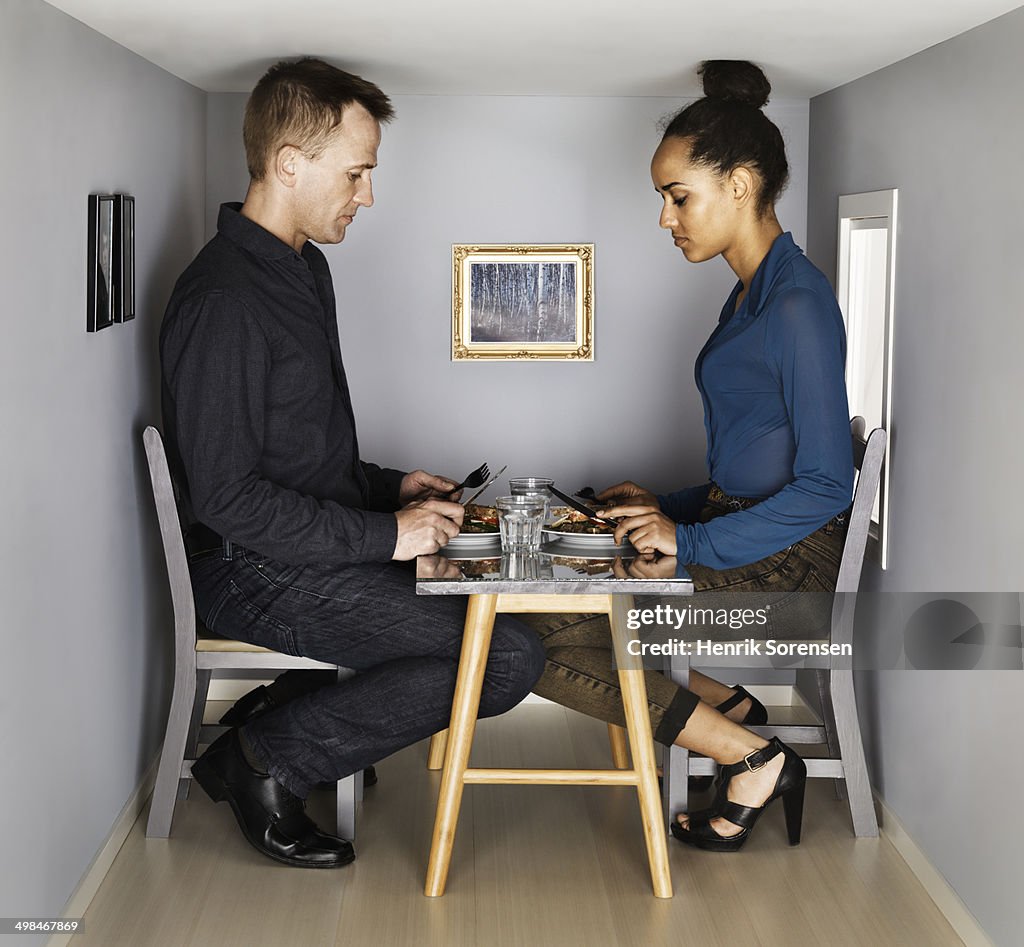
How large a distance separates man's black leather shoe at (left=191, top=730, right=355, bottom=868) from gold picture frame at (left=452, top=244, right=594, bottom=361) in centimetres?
124

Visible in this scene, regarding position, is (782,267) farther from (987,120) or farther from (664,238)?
(664,238)

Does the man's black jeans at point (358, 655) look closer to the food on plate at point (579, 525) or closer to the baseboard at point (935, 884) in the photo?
the food on plate at point (579, 525)

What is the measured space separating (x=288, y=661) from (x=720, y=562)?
2.86 ft

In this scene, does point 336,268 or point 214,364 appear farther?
point 336,268

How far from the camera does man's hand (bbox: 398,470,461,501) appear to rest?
278cm

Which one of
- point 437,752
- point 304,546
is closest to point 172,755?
point 304,546

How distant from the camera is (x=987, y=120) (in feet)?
7.04

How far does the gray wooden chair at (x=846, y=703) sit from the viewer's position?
2.47 meters

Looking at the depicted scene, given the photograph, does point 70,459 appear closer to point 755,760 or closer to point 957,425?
point 755,760

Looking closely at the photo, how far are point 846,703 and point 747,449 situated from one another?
22.4 inches

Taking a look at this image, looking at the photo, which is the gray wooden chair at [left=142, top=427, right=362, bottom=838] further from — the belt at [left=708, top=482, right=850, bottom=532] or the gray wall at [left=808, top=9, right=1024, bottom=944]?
the gray wall at [left=808, top=9, right=1024, bottom=944]

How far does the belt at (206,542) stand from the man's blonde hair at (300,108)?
0.72 meters

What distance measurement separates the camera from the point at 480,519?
2422 millimetres

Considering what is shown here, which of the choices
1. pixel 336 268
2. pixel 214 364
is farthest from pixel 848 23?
pixel 336 268
